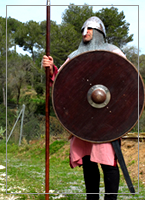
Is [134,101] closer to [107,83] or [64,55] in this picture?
[107,83]

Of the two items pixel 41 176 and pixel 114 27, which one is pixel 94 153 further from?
pixel 114 27

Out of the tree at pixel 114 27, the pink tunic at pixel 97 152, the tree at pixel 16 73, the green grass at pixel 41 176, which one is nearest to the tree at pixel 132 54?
the tree at pixel 114 27

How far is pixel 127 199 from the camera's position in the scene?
3.73 meters

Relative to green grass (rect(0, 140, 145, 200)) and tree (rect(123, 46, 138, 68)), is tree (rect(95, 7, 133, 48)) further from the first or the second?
green grass (rect(0, 140, 145, 200))

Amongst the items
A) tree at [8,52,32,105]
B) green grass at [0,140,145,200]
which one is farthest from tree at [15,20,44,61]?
green grass at [0,140,145,200]

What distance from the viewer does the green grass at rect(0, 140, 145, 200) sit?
12.8 feet

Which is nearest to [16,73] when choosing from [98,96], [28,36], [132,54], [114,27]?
[28,36]

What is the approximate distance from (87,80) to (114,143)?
580mm

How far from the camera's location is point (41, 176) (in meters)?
5.70

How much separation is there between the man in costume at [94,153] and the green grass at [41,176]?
360 millimetres

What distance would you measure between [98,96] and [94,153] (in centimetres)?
51

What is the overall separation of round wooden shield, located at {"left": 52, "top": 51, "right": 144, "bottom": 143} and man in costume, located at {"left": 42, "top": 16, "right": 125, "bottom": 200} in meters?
0.15

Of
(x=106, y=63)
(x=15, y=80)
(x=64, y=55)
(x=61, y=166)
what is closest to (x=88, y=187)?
(x=106, y=63)

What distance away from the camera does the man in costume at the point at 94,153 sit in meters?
2.40
